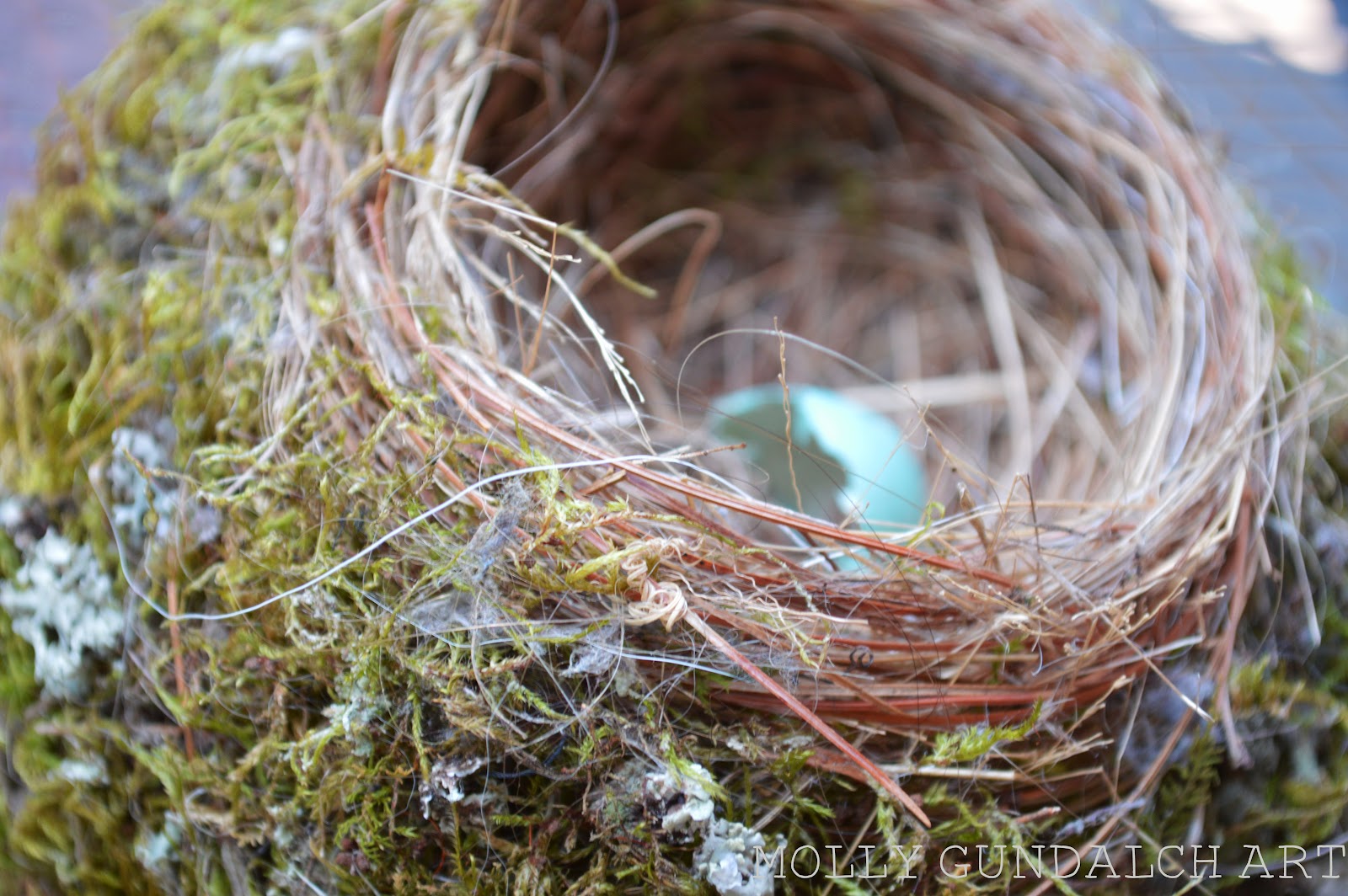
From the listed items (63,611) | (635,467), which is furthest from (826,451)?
(63,611)

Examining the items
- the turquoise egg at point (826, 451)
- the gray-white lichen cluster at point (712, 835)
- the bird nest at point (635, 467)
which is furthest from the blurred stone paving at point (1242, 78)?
the gray-white lichen cluster at point (712, 835)

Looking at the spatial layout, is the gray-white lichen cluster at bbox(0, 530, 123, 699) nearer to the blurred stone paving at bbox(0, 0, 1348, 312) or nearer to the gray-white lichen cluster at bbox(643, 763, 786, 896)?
the gray-white lichen cluster at bbox(643, 763, 786, 896)

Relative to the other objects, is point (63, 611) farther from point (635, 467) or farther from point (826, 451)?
point (826, 451)

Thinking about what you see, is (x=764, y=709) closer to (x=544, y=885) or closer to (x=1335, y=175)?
(x=544, y=885)

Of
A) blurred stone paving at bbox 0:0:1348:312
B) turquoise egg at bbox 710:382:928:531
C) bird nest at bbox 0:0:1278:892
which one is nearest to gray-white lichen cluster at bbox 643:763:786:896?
bird nest at bbox 0:0:1278:892

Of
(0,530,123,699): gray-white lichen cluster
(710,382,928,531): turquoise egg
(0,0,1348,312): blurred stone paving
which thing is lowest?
(710,382,928,531): turquoise egg

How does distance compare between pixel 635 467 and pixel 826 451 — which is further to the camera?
pixel 826 451
